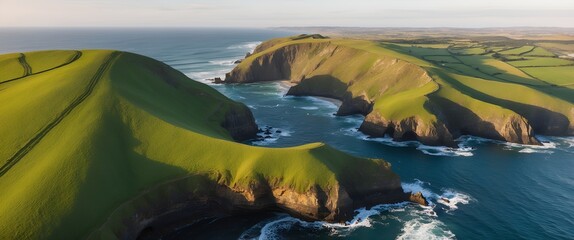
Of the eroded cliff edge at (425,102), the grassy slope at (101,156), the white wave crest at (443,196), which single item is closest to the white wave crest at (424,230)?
the white wave crest at (443,196)

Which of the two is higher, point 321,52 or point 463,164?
point 321,52

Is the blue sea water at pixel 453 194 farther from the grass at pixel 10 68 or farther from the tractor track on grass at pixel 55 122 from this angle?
the grass at pixel 10 68

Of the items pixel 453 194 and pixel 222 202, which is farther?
pixel 453 194

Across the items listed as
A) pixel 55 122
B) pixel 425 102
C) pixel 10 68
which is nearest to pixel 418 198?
pixel 425 102

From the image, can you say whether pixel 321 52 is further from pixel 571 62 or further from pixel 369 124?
pixel 571 62

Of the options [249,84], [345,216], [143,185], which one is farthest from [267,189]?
[249,84]

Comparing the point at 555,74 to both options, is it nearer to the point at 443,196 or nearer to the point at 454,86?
the point at 454,86
